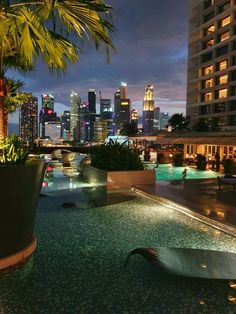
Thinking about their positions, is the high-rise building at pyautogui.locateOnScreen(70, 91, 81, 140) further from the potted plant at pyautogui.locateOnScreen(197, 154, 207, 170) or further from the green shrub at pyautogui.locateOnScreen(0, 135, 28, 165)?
the green shrub at pyautogui.locateOnScreen(0, 135, 28, 165)

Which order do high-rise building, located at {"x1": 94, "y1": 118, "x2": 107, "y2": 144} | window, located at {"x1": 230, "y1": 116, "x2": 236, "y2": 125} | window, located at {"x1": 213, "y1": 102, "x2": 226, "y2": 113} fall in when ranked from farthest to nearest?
high-rise building, located at {"x1": 94, "y1": 118, "x2": 107, "y2": 144}
window, located at {"x1": 213, "y1": 102, "x2": 226, "y2": 113}
window, located at {"x1": 230, "y1": 116, "x2": 236, "y2": 125}

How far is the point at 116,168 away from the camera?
1159 centimetres

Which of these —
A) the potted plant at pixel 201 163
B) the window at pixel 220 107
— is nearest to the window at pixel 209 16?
the window at pixel 220 107

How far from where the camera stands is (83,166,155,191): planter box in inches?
425

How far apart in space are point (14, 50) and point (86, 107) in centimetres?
19489

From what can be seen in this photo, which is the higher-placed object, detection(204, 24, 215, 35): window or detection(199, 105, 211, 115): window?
detection(204, 24, 215, 35): window

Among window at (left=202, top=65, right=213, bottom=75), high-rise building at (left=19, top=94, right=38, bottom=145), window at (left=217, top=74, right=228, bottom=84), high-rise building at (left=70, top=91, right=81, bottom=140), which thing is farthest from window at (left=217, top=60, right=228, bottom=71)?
high-rise building at (left=70, top=91, right=81, bottom=140)

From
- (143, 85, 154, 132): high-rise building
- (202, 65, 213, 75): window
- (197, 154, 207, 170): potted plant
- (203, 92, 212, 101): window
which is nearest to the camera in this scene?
(197, 154, 207, 170): potted plant

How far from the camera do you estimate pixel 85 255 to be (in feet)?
15.9

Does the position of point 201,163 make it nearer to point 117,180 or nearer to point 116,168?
point 116,168

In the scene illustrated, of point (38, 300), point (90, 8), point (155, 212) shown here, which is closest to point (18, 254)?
point (38, 300)

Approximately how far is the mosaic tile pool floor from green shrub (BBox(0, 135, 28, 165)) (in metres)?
1.36

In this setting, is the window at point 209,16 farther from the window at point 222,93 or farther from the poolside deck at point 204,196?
the poolside deck at point 204,196

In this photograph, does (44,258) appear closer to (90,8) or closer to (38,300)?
(38,300)
